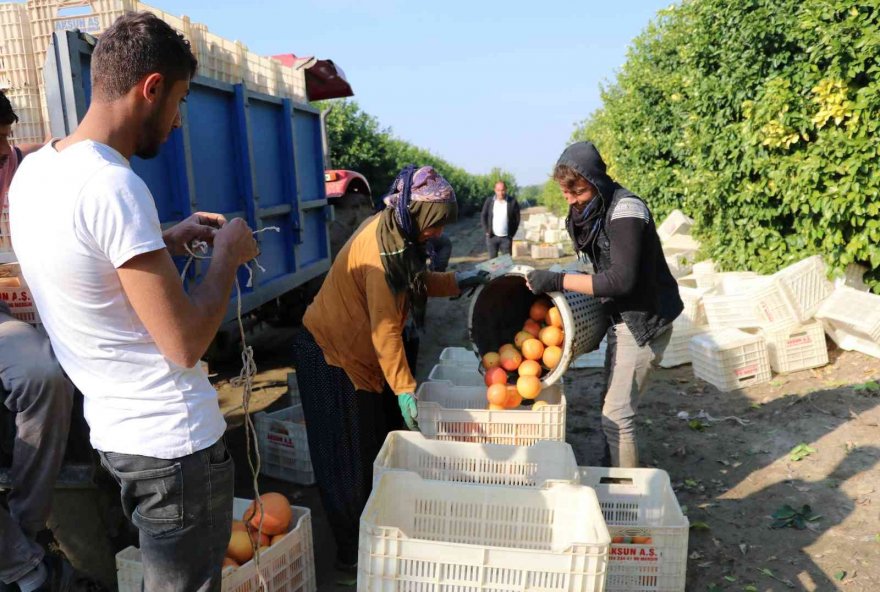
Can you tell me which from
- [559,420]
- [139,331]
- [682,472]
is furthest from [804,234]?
[139,331]

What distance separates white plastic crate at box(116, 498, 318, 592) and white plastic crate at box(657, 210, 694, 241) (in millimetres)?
8405

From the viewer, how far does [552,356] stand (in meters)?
3.61

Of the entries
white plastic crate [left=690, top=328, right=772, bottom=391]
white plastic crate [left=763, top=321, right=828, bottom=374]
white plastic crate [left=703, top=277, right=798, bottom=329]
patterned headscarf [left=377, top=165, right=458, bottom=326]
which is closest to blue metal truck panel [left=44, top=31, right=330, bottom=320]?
patterned headscarf [left=377, top=165, right=458, bottom=326]

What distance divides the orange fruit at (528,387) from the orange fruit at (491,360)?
1.00ft

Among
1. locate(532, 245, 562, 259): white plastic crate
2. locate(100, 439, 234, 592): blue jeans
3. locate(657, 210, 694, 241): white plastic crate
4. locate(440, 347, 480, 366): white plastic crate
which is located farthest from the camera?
locate(532, 245, 562, 259): white plastic crate

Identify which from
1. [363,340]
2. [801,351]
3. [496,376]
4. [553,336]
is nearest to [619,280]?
[553,336]

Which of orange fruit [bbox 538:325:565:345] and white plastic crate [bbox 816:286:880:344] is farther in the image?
white plastic crate [bbox 816:286:880:344]

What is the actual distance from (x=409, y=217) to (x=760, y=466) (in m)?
3.04

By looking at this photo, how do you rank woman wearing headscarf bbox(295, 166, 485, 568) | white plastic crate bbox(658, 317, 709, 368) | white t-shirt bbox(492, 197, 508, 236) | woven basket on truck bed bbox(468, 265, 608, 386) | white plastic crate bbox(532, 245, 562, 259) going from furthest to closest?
white plastic crate bbox(532, 245, 562, 259), white t-shirt bbox(492, 197, 508, 236), white plastic crate bbox(658, 317, 709, 368), woven basket on truck bed bbox(468, 265, 608, 386), woman wearing headscarf bbox(295, 166, 485, 568)

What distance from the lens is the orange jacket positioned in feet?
10.1

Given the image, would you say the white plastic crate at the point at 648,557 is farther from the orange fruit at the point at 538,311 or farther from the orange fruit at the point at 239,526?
the orange fruit at the point at 239,526

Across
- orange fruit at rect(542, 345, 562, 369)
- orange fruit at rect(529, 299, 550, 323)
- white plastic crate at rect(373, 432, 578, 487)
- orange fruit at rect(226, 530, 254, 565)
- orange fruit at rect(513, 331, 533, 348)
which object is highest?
A: orange fruit at rect(529, 299, 550, 323)

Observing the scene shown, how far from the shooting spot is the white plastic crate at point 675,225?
1027 centimetres

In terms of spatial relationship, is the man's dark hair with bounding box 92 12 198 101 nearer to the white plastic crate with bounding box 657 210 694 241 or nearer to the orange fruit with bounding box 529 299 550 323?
the orange fruit with bounding box 529 299 550 323
